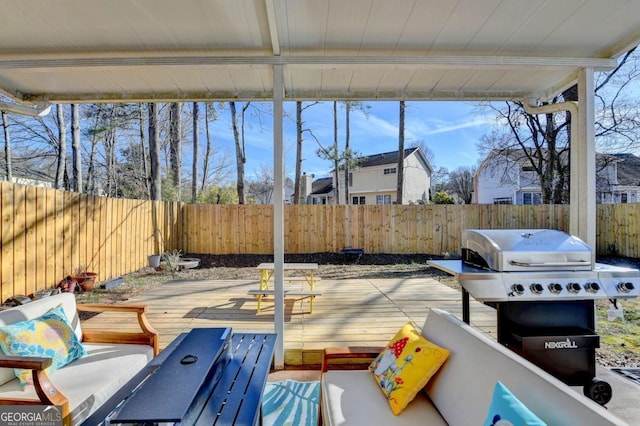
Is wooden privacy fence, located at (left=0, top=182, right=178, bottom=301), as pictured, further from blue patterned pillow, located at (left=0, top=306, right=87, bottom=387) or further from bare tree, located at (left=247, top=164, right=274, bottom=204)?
bare tree, located at (left=247, top=164, right=274, bottom=204)

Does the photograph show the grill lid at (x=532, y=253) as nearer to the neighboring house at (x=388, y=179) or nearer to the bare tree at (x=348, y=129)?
the bare tree at (x=348, y=129)

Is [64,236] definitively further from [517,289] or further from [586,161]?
[586,161]

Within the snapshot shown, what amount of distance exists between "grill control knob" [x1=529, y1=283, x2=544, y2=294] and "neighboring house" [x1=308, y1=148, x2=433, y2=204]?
1568cm

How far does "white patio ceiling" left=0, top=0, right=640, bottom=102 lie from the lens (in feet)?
6.28

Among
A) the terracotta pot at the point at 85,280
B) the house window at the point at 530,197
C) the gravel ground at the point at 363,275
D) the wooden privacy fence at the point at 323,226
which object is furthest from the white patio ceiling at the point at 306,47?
the house window at the point at 530,197

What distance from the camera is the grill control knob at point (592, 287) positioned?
193 cm

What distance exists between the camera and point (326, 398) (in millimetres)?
1672

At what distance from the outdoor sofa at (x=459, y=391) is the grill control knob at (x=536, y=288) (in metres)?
0.55

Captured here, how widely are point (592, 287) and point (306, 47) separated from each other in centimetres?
250

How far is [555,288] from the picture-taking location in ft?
6.30

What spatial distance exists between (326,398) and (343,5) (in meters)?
2.21

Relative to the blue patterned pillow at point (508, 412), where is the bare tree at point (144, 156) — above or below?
above

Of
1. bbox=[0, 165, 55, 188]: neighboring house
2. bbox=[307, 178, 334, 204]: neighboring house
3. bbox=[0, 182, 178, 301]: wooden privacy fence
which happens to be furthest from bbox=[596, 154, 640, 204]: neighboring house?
bbox=[0, 165, 55, 188]: neighboring house

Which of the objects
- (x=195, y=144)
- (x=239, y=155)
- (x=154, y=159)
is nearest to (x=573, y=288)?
(x=154, y=159)
